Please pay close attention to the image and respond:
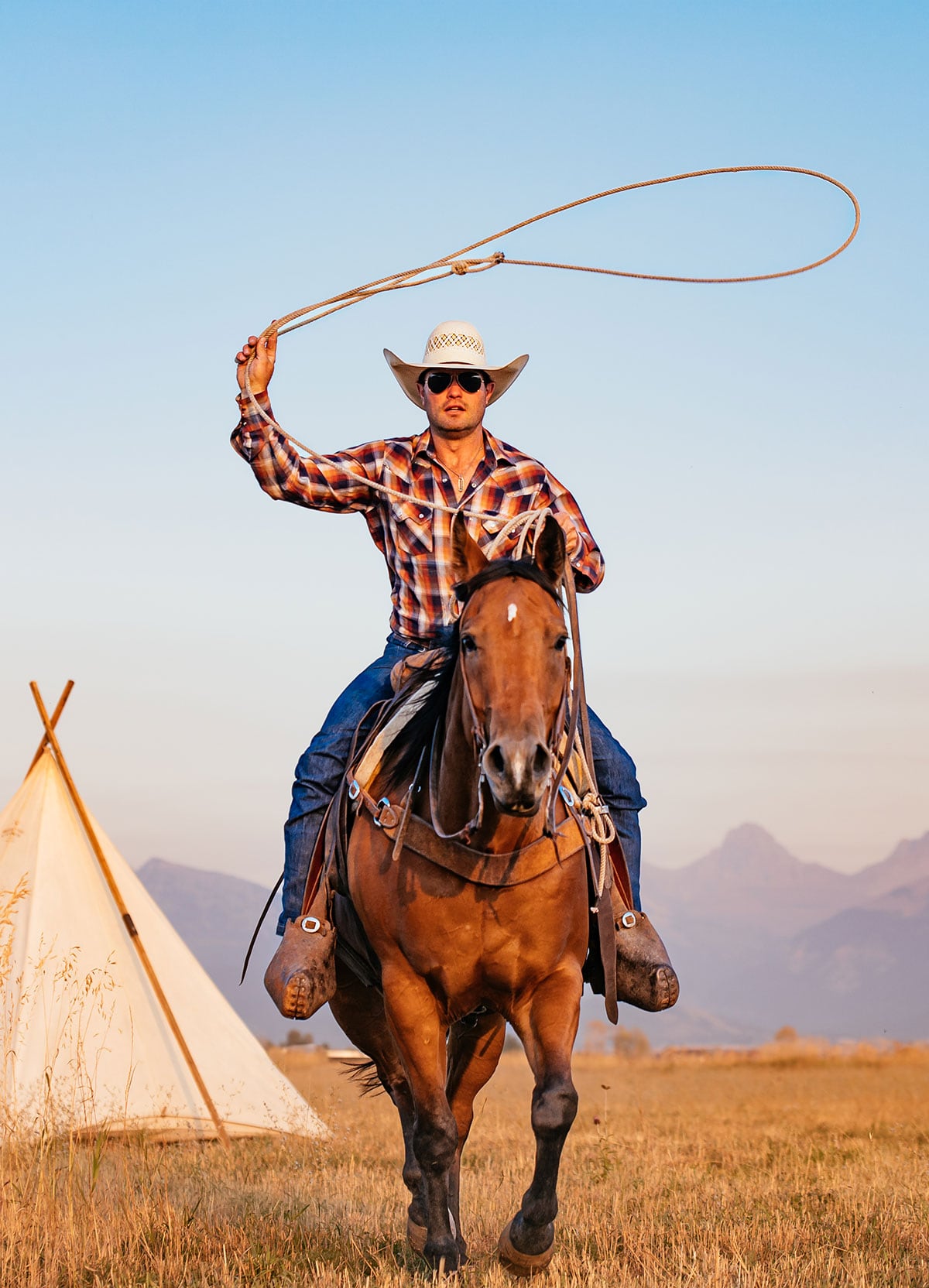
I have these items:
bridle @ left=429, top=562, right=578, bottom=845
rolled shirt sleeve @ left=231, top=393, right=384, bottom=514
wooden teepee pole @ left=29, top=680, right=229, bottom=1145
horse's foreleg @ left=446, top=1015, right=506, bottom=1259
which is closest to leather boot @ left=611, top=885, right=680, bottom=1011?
horse's foreleg @ left=446, top=1015, right=506, bottom=1259

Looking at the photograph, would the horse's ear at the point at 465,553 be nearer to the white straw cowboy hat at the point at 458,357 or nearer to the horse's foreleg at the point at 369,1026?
the white straw cowboy hat at the point at 458,357

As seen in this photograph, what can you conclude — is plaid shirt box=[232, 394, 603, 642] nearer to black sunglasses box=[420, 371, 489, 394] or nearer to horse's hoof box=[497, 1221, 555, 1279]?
black sunglasses box=[420, 371, 489, 394]

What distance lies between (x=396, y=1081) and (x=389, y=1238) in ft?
3.21

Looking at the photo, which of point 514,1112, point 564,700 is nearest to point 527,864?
point 564,700

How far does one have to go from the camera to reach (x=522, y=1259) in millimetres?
5543

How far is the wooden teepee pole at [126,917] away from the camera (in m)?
12.1

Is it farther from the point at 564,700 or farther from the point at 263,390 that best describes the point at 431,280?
the point at 564,700

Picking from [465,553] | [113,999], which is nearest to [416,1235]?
[465,553]

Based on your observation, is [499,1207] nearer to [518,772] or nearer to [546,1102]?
[546,1102]

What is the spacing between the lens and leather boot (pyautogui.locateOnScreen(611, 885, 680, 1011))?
258 inches

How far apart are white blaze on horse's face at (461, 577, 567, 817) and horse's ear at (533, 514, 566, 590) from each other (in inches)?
10.8

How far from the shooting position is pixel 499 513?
22.9 ft

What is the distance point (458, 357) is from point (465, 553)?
193cm

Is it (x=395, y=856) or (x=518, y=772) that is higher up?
(x=518, y=772)
